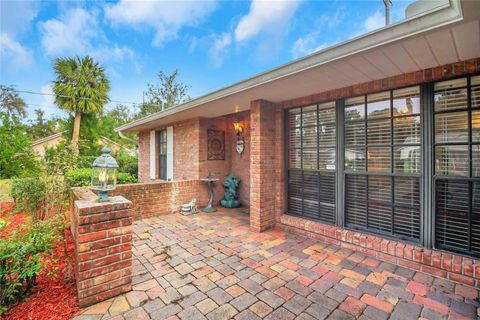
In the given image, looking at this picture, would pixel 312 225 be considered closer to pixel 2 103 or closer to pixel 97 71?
pixel 97 71

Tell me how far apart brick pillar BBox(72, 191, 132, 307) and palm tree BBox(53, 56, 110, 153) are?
1335 centimetres

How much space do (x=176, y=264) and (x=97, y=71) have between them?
14.4 m

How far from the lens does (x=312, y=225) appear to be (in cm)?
365

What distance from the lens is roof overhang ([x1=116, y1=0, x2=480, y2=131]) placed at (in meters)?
1.61

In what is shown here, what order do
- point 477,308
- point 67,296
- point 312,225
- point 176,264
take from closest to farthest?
point 477,308, point 67,296, point 176,264, point 312,225

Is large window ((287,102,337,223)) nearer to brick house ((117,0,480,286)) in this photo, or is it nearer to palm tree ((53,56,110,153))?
brick house ((117,0,480,286))

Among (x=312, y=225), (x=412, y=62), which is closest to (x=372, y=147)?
(x=412, y=62)

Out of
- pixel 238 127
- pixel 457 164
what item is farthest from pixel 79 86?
pixel 457 164

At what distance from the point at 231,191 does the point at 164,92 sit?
14.9m

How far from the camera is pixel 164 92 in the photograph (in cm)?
1798

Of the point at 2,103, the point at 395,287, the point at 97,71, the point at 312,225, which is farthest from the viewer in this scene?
Result: the point at 2,103

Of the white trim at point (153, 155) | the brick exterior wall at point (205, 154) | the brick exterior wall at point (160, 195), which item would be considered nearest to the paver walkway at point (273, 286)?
the brick exterior wall at point (160, 195)

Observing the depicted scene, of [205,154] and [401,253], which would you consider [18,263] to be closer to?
[401,253]

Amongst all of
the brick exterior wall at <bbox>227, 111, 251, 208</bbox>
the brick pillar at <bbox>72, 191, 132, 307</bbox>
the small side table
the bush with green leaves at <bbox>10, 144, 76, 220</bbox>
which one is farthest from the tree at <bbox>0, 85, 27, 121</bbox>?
the brick pillar at <bbox>72, 191, 132, 307</bbox>
